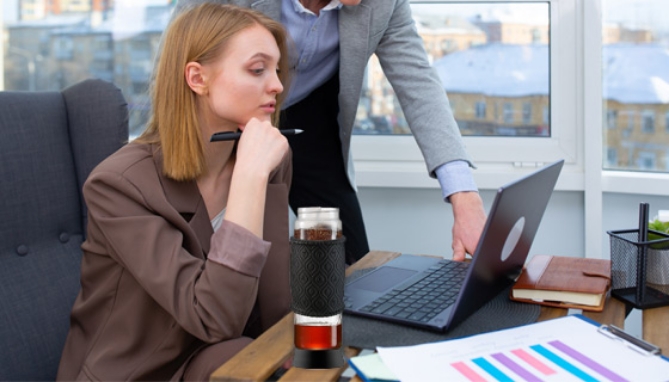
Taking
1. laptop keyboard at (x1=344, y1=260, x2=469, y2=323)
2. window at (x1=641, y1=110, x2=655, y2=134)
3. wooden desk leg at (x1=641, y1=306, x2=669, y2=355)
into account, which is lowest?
wooden desk leg at (x1=641, y1=306, x2=669, y2=355)

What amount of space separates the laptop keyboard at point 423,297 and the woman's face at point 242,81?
0.41 metres

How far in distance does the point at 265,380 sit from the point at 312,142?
44.1 inches

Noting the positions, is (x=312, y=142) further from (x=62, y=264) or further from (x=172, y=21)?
(x=62, y=264)

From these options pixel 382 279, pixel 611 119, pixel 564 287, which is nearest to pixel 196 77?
pixel 382 279

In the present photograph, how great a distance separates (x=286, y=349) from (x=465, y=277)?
0.25 metres

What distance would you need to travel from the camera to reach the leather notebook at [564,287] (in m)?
1.05

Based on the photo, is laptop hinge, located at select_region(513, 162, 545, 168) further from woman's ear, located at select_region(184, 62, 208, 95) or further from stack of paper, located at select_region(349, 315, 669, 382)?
stack of paper, located at select_region(349, 315, 669, 382)

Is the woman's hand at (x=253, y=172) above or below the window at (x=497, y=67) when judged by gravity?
below

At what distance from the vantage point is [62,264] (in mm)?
1377

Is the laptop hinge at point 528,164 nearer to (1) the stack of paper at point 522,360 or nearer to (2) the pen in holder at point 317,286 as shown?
(1) the stack of paper at point 522,360

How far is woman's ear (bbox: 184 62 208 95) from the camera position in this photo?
1282mm

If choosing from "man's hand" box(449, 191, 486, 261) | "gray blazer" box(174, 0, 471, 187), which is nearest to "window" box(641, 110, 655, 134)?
"gray blazer" box(174, 0, 471, 187)

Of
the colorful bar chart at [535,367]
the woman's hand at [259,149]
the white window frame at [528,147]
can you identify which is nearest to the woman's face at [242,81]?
the woman's hand at [259,149]

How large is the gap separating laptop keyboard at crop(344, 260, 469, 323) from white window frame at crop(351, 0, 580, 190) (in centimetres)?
98
